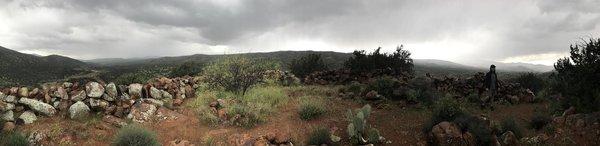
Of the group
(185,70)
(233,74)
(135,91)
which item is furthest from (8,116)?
(185,70)

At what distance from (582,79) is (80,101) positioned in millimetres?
16413

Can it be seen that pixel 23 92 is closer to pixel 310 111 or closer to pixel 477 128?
pixel 310 111

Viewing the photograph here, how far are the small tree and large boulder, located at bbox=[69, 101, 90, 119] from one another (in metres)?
6.89

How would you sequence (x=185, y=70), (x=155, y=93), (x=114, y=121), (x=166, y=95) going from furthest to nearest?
(x=185, y=70) < (x=166, y=95) < (x=155, y=93) < (x=114, y=121)

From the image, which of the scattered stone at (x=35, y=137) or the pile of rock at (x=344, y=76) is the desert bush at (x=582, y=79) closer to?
the pile of rock at (x=344, y=76)

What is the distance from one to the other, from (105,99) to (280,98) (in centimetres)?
653

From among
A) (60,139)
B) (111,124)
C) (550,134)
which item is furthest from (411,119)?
(60,139)

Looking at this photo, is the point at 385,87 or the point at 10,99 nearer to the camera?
the point at 10,99

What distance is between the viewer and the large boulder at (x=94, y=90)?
15.4m

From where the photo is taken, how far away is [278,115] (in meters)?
15.8

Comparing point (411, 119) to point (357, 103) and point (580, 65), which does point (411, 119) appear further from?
point (580, 65)

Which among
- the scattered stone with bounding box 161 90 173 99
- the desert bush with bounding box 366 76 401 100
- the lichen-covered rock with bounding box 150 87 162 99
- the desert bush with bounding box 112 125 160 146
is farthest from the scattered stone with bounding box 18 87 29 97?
the desert bush with bounding box 366 76 401 100

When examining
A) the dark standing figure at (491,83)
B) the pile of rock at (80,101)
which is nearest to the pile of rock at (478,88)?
the dark standing figure at (491,83)

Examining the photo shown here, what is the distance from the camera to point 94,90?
50.8 ft
